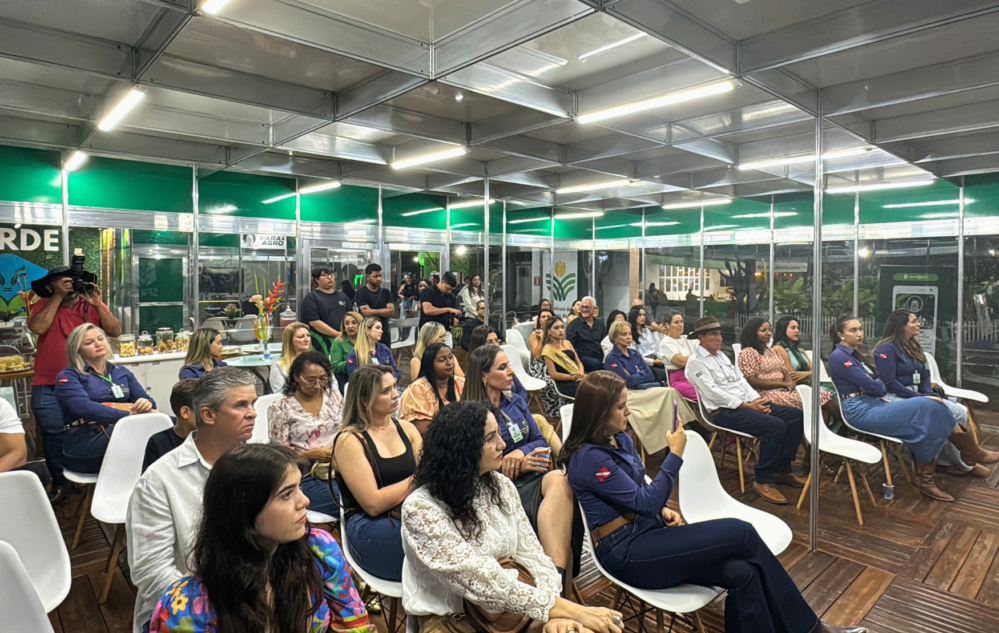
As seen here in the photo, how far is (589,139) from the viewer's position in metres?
7.13

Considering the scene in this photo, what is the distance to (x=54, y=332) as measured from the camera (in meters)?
4.56

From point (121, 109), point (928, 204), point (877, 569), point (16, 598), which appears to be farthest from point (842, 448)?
point (121, 109)

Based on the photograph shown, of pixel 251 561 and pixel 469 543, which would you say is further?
pixel 469 543

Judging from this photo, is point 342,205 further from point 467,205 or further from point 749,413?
point 749,413

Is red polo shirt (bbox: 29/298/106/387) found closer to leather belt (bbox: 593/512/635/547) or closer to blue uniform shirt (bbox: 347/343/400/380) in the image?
blue uniform shirt (bbox: 347/343/400/380)

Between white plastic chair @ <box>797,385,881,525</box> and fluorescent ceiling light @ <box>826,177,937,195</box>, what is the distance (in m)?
1.38

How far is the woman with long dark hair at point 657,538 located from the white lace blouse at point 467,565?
1.21 feet

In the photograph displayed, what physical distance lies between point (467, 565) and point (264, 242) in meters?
7.73

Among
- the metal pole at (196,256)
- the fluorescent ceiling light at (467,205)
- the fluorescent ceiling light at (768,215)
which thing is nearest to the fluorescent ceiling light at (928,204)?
the fluorescent ceiling light at (768,215)

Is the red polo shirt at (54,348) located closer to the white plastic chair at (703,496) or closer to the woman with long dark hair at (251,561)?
the woman with long dark hair at (251,561)

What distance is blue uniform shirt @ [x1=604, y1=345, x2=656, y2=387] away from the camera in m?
6.08

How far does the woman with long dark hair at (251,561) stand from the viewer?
1.48m

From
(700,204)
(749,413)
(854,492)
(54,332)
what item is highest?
(700,204)

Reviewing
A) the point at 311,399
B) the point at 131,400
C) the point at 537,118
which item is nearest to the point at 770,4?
the point at 537,118
